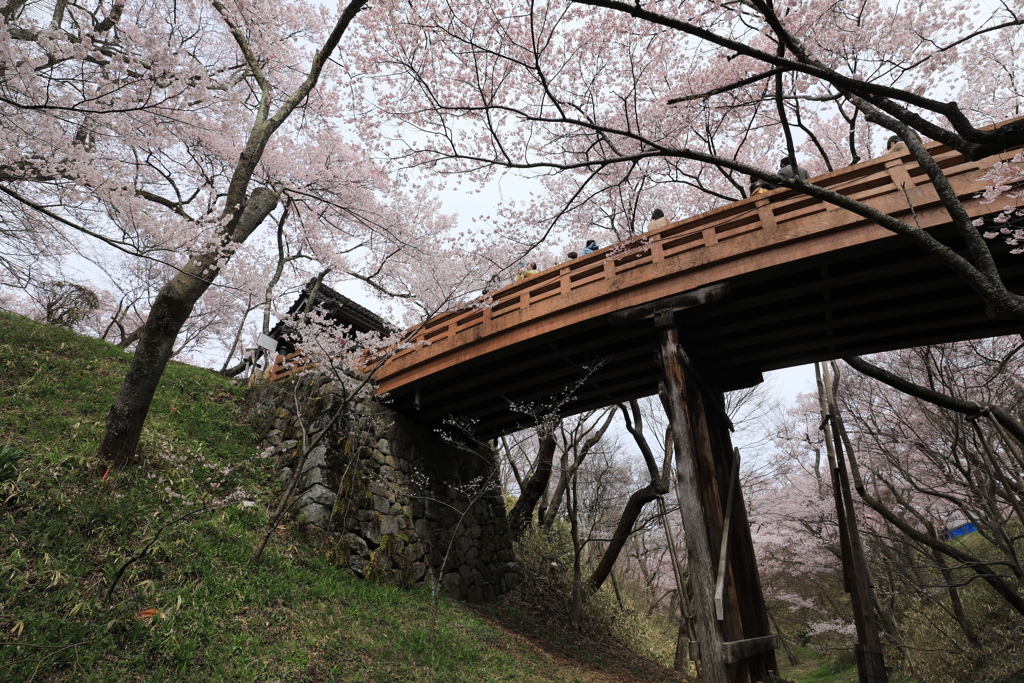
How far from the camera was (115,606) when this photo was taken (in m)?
4.78

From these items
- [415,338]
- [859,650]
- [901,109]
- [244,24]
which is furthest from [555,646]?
[244,24]

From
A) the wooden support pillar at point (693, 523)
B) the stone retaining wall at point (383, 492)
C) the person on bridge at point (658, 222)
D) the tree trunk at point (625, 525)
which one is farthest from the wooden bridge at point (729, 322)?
the tree trunk at point (625, 525)

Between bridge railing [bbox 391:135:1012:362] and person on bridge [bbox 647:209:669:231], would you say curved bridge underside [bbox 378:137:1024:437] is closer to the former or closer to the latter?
bridge railing [bbox 391:135:1012:362]

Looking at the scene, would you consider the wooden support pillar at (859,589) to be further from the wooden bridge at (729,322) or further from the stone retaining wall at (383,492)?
the stone retaining wall at (383,492)

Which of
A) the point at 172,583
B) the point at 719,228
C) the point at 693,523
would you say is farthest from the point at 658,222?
the point at 172,583

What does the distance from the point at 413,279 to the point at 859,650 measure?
503 inches

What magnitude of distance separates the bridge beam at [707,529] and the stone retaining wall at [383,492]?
339 centimetres

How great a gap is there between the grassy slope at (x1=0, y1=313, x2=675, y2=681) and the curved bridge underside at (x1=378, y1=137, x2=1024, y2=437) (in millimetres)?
3657

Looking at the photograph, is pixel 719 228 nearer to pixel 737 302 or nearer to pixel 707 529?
pixel 737 302

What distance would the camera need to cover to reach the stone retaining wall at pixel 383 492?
8.76 m

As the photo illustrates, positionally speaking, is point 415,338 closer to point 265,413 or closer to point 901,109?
point 265,413

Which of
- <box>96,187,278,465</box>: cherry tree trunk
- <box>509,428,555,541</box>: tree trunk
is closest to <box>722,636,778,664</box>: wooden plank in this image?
<box>96,187,278,465</box>: cherry tree trunk

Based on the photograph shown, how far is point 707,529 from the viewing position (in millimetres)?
5922

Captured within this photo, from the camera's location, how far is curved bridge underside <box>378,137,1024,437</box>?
6.05 meters
